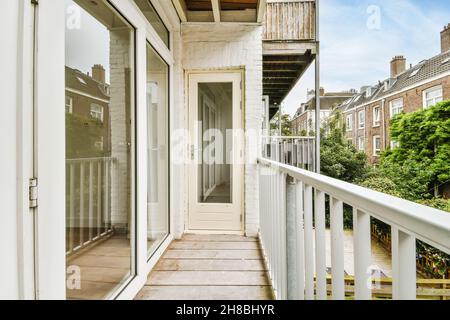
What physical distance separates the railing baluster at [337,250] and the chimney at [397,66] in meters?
1.18

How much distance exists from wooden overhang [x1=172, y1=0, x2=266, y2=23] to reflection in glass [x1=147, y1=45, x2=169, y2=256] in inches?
31.0

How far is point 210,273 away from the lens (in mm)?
2357

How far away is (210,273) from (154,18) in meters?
2.33

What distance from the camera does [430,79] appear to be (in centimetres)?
121

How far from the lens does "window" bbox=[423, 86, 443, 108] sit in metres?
1.14

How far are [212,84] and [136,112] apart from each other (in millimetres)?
1704

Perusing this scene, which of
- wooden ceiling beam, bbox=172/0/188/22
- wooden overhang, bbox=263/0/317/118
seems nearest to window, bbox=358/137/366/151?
wooden ceiling beam, bbox=172/0/188/22

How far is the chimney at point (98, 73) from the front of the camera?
1.47 m

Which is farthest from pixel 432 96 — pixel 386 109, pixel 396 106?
pixel 386 109

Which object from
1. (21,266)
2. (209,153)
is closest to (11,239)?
(21,266)

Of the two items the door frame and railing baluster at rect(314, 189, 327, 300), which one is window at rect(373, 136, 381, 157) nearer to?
railing baluster at rect(314, 189, 327, 300)

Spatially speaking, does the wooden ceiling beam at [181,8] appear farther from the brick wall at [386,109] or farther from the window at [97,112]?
the brick wall at [386,109]
